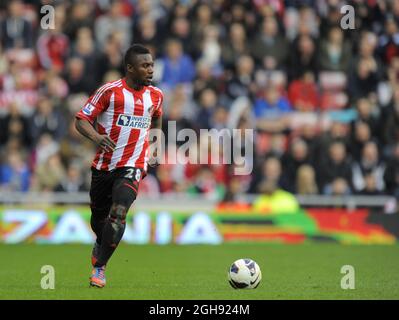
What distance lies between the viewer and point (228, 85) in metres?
20.6

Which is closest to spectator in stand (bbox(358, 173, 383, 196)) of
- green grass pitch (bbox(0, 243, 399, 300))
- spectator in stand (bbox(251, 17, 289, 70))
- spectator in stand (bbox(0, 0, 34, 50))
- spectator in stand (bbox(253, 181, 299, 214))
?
spectator in stand (bbox(253, 181, 299, 214))

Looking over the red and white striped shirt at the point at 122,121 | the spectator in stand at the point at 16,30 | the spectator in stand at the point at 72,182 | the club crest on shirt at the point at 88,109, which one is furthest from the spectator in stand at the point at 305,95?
the club crest on shirt at the point at 88,109

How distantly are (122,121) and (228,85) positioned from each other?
9543mm

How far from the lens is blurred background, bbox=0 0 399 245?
19.6 meters

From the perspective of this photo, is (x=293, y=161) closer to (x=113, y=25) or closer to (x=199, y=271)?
(x=113, y=25)

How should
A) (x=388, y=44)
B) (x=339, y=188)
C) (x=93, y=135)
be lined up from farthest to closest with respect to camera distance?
(x=388, y=44)
(x=339, y=188)
(x=93, y=135)

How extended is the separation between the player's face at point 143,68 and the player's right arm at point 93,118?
368 millimetres

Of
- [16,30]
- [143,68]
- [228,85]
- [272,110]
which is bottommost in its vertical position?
[143,68]

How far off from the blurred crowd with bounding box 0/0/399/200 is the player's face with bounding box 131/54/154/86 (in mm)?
8173

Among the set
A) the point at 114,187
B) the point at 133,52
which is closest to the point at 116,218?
the point at 114,187

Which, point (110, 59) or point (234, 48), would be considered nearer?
point (110, 59)

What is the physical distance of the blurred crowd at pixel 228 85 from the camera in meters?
19.7

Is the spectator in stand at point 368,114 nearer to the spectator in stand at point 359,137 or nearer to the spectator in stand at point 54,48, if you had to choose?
the spectator in stand at point 359,137

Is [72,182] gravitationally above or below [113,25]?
below
